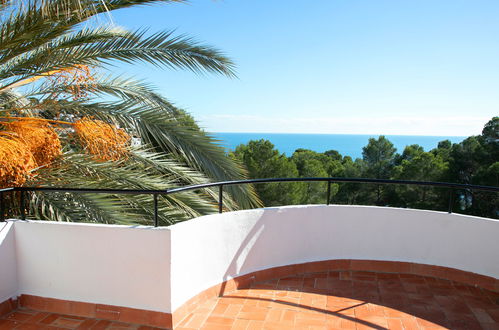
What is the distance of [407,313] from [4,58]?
4260 mm

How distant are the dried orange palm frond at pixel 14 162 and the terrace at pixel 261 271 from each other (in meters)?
0.64

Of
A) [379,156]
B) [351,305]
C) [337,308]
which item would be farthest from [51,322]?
[379,156]

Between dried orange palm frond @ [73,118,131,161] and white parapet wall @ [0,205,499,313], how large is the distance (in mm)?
1212

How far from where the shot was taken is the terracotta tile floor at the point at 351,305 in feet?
8.46

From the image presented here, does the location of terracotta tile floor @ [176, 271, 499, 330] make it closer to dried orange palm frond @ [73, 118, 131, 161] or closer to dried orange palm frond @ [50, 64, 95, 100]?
dried orange palm frond @ [73, 118, 131, 161]

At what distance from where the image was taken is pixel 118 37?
13.3 ft

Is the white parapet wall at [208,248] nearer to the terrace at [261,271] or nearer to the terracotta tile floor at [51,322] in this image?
the terrace at [261,271]

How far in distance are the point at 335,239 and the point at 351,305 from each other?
82 centimetres

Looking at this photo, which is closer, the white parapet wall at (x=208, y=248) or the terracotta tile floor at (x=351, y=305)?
the white parapet wall at (x=208, y=248)

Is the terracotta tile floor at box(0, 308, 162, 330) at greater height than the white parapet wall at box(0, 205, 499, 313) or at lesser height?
lesser

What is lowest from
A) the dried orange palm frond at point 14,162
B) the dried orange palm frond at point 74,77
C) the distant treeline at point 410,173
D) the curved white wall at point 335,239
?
the distant treeline at point 410,173

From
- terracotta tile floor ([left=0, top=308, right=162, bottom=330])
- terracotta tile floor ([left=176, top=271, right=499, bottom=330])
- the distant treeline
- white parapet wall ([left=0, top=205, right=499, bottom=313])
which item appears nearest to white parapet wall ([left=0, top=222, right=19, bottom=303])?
white parapet wall ([left=0, top=205, right=499, bottom=313])

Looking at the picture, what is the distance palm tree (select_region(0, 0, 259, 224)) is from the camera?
11.4 ft

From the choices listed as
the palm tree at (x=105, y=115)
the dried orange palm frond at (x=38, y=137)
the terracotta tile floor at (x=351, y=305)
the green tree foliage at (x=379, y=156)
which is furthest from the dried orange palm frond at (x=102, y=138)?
the green tree foliage at (x=379, y=156)
